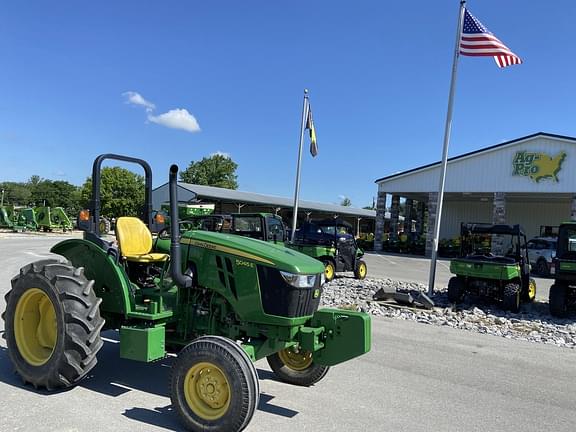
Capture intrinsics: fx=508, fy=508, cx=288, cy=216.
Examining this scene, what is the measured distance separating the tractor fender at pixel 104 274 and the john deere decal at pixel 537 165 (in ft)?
94.1

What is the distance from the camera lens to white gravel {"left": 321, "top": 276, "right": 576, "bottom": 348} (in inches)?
341

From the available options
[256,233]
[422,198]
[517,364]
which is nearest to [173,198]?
[517,364]

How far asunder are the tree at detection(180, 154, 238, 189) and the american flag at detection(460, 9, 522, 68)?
60.7 meters

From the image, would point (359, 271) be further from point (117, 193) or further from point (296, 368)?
point (117, 193)

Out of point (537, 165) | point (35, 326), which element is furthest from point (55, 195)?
point (35, 326)

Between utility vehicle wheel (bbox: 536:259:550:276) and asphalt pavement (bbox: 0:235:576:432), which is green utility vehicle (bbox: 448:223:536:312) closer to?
asphalt pavement (bbox: 0:235:576:432)

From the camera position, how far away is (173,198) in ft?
13.8

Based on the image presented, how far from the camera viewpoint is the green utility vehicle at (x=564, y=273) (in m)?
10.9

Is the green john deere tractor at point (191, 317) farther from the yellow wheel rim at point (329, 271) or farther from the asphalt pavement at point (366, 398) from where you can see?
the yellow wheel rim at point (329, 271)

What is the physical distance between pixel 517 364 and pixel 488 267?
17.9 ft

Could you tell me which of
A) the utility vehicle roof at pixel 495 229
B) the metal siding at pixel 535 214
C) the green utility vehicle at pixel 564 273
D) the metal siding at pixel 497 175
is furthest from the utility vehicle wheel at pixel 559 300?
the metal siding at pixel 535 214

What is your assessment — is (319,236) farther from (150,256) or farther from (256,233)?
(150,256)

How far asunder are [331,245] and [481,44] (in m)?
7.39

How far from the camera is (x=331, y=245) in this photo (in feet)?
53.6
